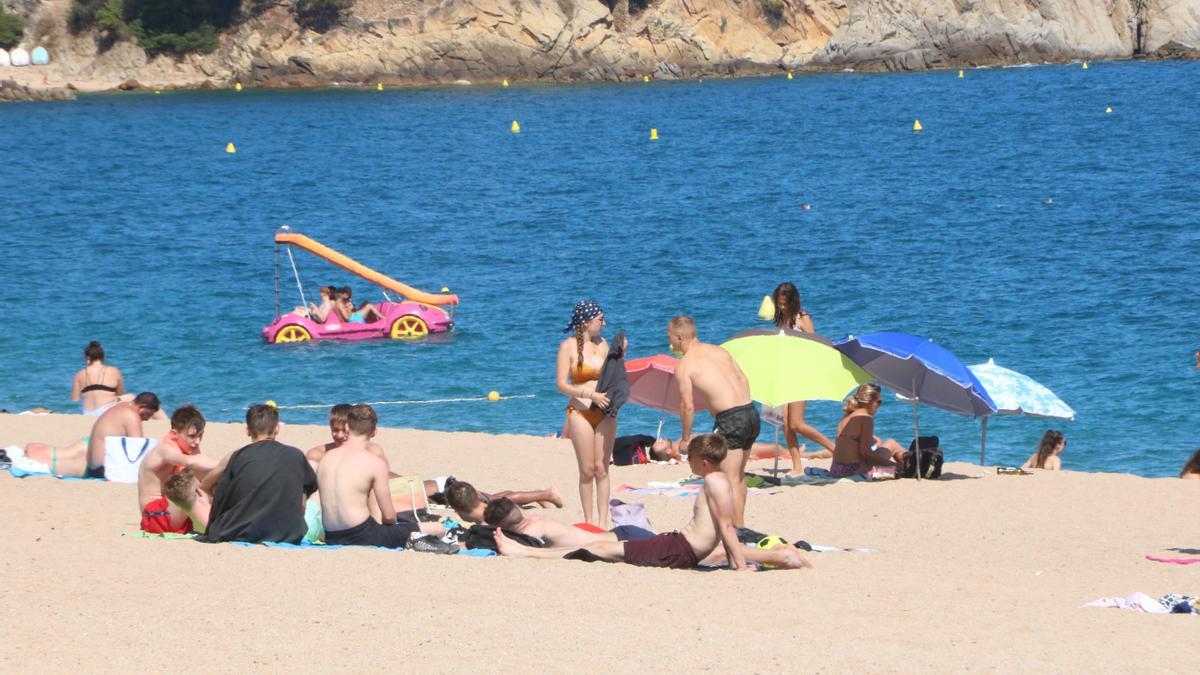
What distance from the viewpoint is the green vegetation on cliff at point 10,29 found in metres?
85.9

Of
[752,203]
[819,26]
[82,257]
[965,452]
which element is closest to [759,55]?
[819,26]

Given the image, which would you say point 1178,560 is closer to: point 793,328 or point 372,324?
point 793,328

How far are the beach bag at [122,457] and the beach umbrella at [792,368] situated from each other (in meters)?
4.69

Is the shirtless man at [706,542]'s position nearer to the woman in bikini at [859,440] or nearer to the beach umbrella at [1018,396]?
the woman in bikini at [859,440]

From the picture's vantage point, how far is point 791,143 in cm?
5459

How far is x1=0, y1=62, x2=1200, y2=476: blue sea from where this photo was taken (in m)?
20.4

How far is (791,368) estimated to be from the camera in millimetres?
12312

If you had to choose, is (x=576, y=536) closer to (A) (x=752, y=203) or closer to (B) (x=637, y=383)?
(B) (x=637, y=383)

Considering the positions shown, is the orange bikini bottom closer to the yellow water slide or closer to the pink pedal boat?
the pink pedal boat

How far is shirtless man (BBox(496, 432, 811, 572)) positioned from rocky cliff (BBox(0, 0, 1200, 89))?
76393mm

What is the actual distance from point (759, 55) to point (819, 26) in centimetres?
405

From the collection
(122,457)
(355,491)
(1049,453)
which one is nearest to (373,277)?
(122,457)

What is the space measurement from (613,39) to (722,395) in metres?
77.5

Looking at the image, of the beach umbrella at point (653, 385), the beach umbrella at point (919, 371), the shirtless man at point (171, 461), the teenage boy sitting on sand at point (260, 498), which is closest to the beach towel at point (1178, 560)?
the beach umbrella at point (919, 371)
